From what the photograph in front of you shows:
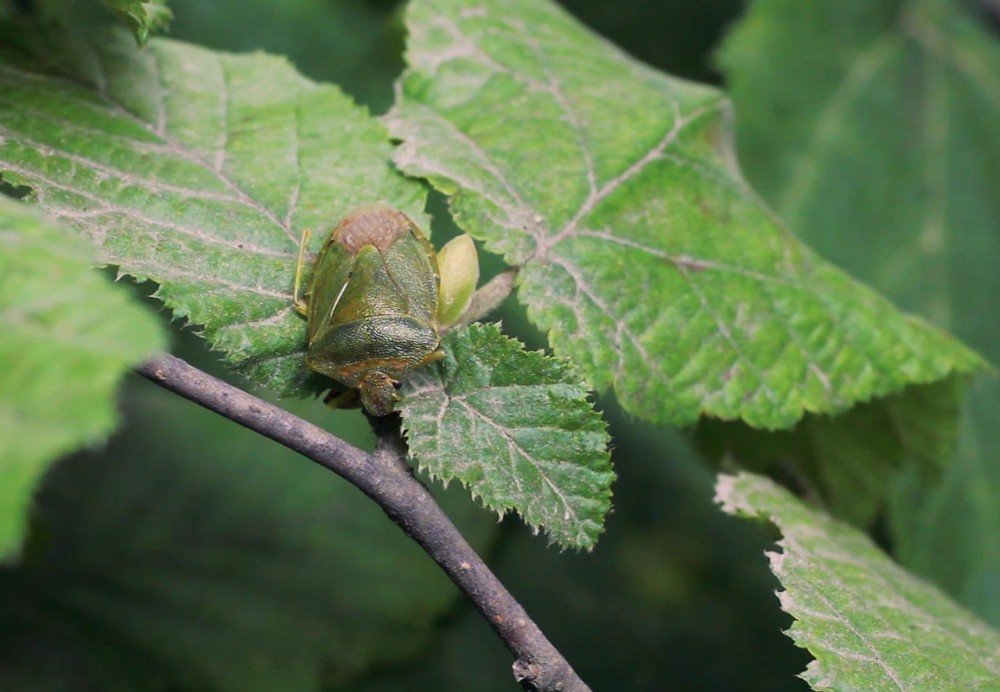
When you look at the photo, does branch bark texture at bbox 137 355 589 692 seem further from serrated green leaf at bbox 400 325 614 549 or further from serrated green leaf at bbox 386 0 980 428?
serrated green leaf at bbox 386 0 980 428

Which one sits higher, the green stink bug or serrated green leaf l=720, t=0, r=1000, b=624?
serrated green leaf l=720, t=0, r=1000, b=624

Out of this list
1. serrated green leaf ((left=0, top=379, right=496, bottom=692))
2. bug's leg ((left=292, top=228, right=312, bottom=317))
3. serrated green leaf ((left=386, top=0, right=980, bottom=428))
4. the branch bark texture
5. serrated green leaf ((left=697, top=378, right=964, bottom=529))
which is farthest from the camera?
serrated green leaf ((left=0, top=379, right=496, bottom=692))

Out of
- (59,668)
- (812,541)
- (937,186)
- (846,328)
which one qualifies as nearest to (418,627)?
(59,668)

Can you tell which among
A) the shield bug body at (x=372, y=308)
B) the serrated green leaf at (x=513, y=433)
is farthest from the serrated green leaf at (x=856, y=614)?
the shield bug body at (x=372, y=308)

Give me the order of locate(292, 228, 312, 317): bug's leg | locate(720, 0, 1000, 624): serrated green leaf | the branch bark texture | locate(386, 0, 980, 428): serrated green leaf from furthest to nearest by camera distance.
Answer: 1. locate(720, 0, 1000, 624): serrated green leaf
2. locate(386, 0, 980, 428): serrated green leaf
3. locate(292, 228, 312, 317): bug's leg
4. the branch bark texture

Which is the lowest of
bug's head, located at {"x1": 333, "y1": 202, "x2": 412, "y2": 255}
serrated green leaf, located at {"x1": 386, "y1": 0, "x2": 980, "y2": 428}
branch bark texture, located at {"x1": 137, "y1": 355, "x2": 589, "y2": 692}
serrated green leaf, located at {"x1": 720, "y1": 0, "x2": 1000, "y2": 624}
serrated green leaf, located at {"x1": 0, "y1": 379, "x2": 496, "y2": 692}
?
serrated green leaf, located at {"x1": 0, "y1": 379, "x2": 496, "y2": 692}

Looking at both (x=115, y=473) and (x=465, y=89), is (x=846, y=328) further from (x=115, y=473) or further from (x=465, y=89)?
(x=115, y=473)

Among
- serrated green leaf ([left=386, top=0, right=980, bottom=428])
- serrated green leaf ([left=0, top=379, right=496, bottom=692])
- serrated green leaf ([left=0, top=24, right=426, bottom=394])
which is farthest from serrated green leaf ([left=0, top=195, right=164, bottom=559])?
serrated green leaf ([left=0, top=379, right=496, bottom=692])

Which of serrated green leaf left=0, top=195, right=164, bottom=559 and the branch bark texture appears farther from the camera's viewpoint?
the branch bark texture
